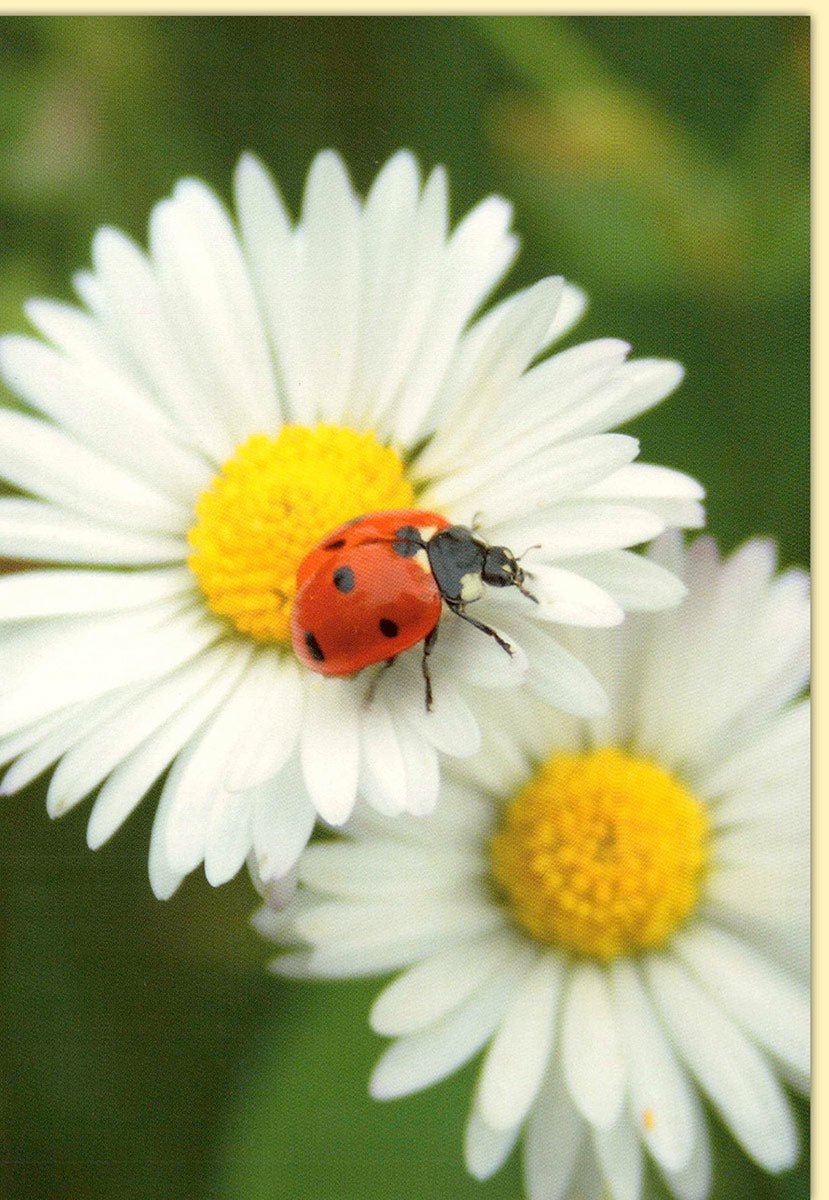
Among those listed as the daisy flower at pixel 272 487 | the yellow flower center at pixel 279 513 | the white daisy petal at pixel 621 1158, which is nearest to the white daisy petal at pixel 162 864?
the daisy flower at pixel 272 487

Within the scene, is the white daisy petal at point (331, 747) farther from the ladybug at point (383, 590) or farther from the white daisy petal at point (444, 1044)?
the white daisy petal at point (444, 1044)

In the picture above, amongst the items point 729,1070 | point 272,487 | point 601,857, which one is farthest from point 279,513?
point 729,1070

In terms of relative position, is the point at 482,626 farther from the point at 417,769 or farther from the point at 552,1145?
the point at 552,1145

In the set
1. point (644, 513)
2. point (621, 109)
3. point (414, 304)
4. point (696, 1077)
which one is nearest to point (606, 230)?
point (621, 109)

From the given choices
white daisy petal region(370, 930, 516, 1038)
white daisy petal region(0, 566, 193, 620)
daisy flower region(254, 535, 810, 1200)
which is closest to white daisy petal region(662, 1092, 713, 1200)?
daisy flower region(254, 535, 810, 1200)

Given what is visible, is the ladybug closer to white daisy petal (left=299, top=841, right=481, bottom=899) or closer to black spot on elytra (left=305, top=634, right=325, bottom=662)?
black spot on elytra (left=305, top=634, right=325, bottom=662)

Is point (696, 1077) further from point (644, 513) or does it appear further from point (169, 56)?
point (169, 56)
